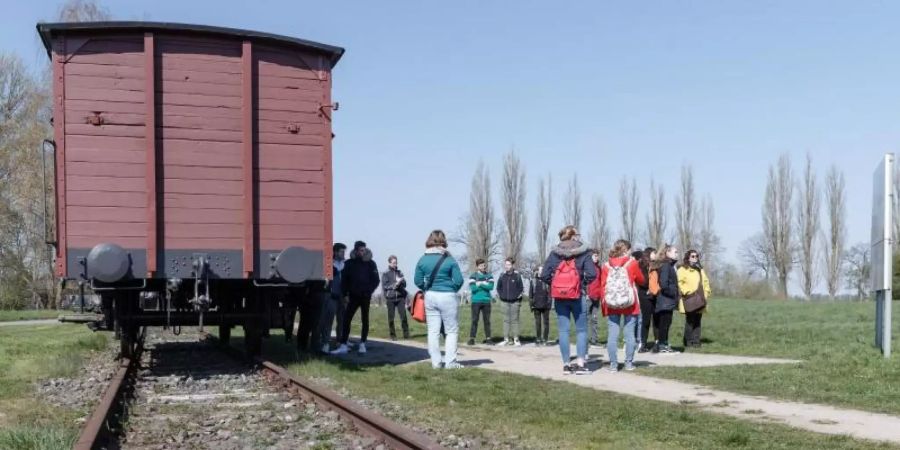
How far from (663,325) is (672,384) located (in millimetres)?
4564

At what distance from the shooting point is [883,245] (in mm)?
12680

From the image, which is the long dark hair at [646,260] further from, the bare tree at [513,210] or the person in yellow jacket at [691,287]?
the bare tree at [513,210]

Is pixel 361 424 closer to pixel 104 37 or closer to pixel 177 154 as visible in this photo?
pixel 177 154

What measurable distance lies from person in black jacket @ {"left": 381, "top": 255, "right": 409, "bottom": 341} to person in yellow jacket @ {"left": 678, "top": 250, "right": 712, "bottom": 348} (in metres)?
5.70

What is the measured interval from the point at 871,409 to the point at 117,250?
7.43 m

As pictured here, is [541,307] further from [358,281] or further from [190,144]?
[190,144]

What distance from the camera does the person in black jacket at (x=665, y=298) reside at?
14266 millimetres

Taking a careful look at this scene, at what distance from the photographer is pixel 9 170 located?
1601 inches

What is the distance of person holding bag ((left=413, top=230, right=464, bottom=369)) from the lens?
38.6 feet

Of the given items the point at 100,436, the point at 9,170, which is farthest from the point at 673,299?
the point at 9,170

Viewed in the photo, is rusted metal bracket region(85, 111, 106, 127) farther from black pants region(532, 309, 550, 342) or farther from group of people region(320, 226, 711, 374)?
black pants region(532, 309, 550, 342)

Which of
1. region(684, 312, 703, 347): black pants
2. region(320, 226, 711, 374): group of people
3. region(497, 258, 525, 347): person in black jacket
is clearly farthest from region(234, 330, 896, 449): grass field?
region(497, 258, 525, 347): person in black jacket

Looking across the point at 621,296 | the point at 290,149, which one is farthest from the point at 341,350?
the point at 621,296

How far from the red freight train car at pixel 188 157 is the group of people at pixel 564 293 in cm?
175
